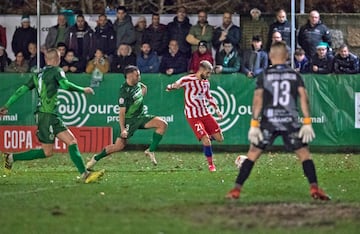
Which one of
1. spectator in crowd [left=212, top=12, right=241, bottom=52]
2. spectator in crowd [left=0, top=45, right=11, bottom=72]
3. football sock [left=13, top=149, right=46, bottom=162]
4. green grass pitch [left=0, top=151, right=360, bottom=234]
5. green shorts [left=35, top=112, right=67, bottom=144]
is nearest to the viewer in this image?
green grass pitch [left=0, top=151, right=360, bottom=234]

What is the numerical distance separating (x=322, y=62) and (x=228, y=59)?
87.8 inches

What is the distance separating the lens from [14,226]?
1180 centimetres

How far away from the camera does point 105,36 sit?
26906 millimetres

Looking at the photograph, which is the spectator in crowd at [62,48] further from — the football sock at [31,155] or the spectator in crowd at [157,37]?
the football sock at [31,155]

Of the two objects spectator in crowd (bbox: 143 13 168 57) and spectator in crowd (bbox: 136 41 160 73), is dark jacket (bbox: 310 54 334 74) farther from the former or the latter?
spectator in crowd (bbox: 136 41 160 73)

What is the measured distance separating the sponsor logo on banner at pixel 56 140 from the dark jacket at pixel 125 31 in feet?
12.1

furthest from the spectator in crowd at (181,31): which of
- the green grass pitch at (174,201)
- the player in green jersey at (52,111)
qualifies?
the player in green jersey at (52,111)

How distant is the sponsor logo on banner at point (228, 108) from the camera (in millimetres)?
25906

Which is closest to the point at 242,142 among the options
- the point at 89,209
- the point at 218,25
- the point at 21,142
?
the point at 218,25

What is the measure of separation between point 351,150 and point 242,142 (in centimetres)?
258

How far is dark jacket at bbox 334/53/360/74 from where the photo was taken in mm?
26109

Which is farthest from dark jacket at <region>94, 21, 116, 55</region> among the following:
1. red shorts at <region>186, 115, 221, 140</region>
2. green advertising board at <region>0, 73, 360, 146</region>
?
red shorts at <region>186, 115, 221, 140</region>

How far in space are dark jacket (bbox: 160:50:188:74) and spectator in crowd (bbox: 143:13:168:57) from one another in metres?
0.26

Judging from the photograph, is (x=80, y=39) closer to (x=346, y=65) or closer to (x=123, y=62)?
(x=123, y=62)
